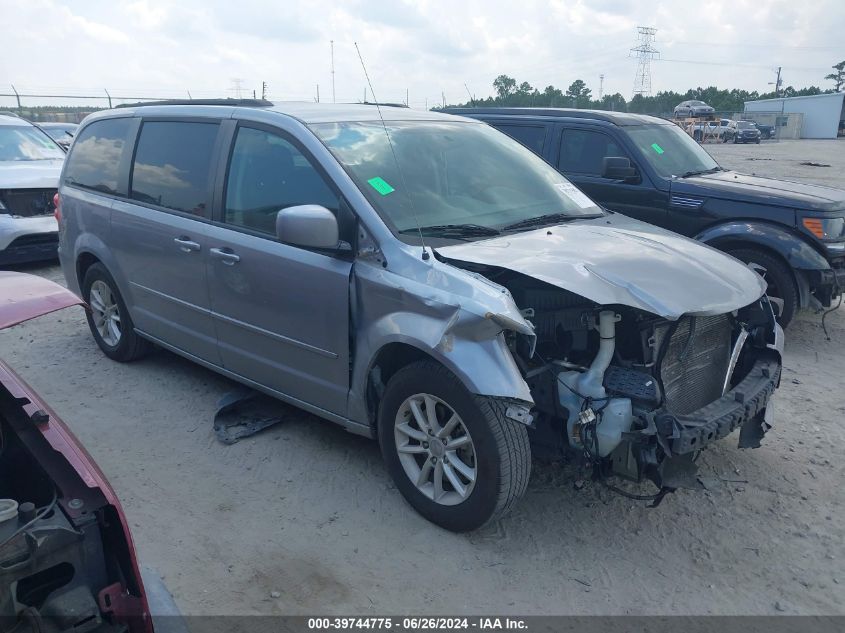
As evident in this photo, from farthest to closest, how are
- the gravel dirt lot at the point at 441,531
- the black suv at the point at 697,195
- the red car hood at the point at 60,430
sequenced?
the black suv at the point at 697,195 → the gravel dirt lot at the point at 441,531 → the red car hood at the point at 60,430

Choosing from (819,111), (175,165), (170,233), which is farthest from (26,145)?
(819,111)

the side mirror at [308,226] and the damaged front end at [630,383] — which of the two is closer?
the damaged front end at [630,383]

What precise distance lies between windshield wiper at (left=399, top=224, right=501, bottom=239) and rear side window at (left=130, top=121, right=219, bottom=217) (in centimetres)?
155

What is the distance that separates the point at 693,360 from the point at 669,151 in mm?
4447

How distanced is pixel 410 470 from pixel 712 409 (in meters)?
1.47

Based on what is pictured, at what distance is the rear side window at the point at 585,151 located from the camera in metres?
7.21

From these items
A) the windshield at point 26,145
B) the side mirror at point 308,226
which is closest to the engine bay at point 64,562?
the side mirror at point 308,226

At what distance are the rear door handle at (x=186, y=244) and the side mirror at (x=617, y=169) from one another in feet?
13.5

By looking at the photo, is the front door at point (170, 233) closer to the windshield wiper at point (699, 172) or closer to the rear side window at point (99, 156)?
the rear side window at point (99, 156)

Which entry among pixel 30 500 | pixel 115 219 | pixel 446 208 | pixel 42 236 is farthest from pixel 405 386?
pixel 42 236

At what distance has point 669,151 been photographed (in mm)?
7348

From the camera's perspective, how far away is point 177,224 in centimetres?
451

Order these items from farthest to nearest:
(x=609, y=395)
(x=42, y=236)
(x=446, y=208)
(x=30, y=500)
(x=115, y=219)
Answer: (x=42, y=236) < (x=115, y=219) < (x=446, y=208) < (x=609, y=395) < (x=30, y=500)

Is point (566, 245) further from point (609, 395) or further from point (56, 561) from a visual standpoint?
point (56, 561)
